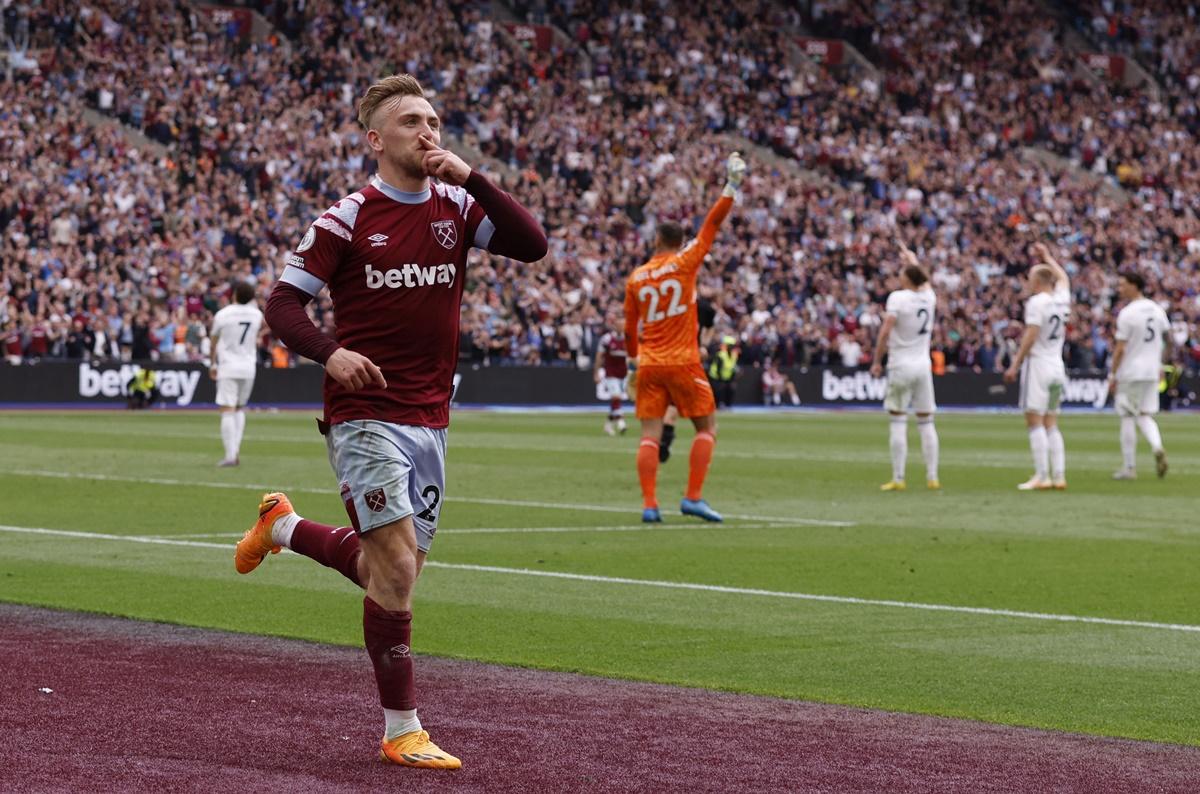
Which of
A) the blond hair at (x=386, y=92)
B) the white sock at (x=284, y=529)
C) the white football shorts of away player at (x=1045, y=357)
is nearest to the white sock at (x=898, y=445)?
the white football shorts of away player at (x=1045, y=357)

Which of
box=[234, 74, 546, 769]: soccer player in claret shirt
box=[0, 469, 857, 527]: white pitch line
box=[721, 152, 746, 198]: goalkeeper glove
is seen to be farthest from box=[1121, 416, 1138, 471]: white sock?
box=[234, 74, 546, 769]: soccer player in claret shirt

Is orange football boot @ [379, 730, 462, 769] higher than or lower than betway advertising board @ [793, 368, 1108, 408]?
lower

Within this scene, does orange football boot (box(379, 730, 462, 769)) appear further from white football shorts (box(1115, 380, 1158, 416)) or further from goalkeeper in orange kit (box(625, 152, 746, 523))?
white football shorts (box(1115, 380, 1158, 416))

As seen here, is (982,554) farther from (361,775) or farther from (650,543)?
(361,775)

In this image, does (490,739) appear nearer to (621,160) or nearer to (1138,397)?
(1138,397)

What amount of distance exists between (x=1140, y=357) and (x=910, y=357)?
3.66 metres

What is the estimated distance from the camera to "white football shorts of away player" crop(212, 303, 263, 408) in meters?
23.2

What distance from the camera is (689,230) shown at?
5041cm

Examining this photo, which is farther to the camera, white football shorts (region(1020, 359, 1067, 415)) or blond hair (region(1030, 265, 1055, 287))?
white football shorts (region(1020, 359, 1067, 415))

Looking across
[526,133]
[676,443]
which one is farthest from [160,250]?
[676,443]

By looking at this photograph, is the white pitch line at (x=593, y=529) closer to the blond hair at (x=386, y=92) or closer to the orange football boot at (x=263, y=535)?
the orange football boot at (x=263, y=535)

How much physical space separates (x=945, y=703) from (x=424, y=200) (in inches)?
120

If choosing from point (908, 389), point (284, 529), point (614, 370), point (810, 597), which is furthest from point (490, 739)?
point (614, 370)

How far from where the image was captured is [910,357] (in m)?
20.6
